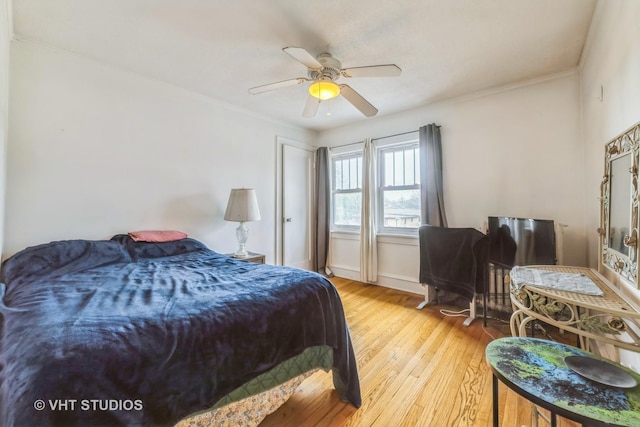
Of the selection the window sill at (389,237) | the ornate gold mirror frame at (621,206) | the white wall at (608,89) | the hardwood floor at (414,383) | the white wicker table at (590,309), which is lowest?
the hardwood floor at (414,383)

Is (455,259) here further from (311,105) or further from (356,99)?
(311,105)

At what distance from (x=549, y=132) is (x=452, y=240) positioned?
1.39 meters

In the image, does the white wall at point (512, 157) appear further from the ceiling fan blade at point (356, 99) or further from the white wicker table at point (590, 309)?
the ceiling fan blade at point (356, 99)

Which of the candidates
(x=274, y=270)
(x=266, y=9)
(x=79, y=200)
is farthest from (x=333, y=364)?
(x=79, y=200)

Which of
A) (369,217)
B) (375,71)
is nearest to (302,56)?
(375,71)

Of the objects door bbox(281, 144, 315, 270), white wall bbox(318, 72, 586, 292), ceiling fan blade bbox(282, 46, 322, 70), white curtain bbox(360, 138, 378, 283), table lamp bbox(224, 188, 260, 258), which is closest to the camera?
ceiling fan blade bbox(282, 46, 322, 70)

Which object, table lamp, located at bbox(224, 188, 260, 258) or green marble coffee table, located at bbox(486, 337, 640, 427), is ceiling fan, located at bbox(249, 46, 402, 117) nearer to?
table lamp, located at bbox(224, 188, 260, 258)

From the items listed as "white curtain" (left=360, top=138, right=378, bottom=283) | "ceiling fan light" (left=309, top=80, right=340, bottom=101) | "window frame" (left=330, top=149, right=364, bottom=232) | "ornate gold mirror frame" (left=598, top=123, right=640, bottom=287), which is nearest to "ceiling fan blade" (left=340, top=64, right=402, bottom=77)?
"ceiling fan light" (left=309, top=80, right=340, bottom=101)

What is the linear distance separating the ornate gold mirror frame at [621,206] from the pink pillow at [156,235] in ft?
10.5

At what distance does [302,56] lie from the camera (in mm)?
1730

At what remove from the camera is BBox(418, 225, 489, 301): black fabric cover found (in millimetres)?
2535

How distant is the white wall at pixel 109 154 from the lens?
200 cm

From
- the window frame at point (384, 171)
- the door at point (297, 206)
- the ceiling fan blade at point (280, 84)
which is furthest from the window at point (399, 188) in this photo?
the ceiling fan blade at point (280, 84)

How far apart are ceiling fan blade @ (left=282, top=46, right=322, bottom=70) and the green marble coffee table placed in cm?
191
